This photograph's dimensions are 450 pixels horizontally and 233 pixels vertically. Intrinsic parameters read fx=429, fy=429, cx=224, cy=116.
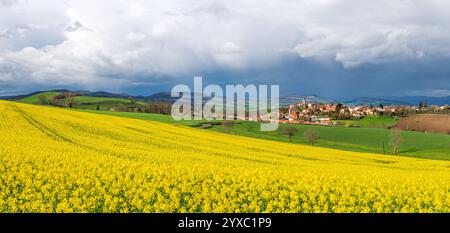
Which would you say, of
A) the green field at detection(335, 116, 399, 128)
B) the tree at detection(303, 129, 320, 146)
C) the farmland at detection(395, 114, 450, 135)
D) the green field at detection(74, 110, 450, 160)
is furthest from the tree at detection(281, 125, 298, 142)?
the farmland at detection(395, 114, 450, 135)

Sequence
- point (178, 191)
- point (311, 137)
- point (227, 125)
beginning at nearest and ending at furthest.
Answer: point (178, 191)
point (311, 137)
point (227, 125)

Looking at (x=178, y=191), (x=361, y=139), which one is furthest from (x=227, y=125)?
(x=178, y=191)

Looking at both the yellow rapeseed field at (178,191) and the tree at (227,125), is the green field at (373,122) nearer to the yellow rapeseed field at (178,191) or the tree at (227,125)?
the tree at (227,125)

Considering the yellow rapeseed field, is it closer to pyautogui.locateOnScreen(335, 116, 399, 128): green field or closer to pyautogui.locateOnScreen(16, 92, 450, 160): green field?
pyautogui.locateOnScreen(16, 92, 450, 160): green field

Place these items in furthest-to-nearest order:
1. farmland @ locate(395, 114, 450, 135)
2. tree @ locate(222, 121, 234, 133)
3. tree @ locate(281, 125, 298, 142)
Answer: farmland @ locate(395, 114, 450, 135), tree @ locate(222, 121, 234, 133), tree @ locate(281, 125, 298, 142)

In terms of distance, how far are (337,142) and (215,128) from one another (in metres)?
24.8

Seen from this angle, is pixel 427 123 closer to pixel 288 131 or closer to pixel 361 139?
pixel 361 139

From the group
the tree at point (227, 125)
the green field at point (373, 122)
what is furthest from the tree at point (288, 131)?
the green field at point (373, 122)

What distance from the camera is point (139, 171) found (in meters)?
15.0

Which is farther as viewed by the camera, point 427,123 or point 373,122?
point 373,122

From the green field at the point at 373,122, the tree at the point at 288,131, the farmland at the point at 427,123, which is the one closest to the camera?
the tree at the point at 288,131

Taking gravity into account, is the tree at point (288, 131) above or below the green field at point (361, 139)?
above

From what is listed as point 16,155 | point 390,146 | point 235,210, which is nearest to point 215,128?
point 390,146
